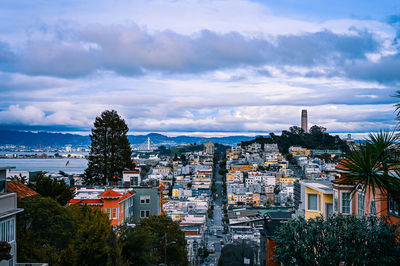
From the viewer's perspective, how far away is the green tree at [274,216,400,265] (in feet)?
34.3

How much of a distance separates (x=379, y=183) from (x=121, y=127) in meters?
21.3

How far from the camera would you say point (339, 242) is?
36.8ft

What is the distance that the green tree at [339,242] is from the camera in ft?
34.3

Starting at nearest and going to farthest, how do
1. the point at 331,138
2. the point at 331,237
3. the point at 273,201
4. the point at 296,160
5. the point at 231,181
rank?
the point at 331,237 → the point at 273,201 → the point at 231,181 → the point at 296,160 → the point at 331,138

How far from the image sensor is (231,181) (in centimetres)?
14888

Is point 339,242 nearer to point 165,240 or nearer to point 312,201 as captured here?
point 312,201

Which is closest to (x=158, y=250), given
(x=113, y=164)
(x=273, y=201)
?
(x=113, y=164)

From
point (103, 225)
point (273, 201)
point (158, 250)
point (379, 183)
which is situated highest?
point (379, 183)

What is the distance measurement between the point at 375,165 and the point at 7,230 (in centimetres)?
886

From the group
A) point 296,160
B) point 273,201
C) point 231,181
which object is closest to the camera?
point 273,201

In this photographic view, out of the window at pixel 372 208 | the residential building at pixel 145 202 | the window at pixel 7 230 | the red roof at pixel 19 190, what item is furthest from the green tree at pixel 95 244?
the residential building at pixel 145 202

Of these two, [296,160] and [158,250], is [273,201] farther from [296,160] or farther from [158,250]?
[158,250]

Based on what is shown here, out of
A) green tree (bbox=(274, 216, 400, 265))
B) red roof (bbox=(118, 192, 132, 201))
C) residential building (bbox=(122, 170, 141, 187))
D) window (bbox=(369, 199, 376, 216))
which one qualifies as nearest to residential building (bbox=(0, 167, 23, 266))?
green tree (bbox=(274, 216, 400, 265))

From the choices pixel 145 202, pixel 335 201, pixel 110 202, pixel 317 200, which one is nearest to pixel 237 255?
pixel 145 202
